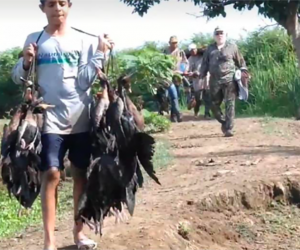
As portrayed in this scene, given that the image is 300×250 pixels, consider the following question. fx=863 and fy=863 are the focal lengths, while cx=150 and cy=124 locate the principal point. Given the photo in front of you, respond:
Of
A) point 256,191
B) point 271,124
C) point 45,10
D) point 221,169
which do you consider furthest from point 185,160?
point 45,10

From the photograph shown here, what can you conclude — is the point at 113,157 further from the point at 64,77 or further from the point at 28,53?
the point at 28,53

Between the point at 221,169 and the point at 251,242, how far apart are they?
219cm

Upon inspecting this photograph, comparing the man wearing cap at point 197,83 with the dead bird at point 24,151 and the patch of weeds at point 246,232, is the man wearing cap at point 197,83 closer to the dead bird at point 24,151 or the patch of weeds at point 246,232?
the patch of weeds at point 246,232

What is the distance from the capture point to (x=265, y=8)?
14594 mm

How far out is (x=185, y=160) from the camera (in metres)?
10.4

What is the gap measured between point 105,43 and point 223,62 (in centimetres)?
743

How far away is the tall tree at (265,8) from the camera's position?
47.7 feet

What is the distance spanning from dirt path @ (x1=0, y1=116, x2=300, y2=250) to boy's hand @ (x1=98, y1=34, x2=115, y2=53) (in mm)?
1383

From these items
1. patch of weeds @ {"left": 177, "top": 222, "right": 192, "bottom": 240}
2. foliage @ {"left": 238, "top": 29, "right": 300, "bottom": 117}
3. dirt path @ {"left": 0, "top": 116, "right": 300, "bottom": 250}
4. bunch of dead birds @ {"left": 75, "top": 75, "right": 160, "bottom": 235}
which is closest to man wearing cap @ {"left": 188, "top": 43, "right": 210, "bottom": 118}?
foliage @ {"left": 238, "top": 29, "right": 300, "bottom": 117}

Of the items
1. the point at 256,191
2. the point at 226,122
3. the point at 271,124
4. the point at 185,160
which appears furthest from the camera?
the point at 271,124

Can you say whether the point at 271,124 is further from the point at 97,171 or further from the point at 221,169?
the point at 97,171

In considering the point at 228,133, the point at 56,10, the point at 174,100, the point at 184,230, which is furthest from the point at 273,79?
the point at 56,10

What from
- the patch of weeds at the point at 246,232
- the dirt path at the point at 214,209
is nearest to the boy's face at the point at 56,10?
the dirt path at the point at 214,209

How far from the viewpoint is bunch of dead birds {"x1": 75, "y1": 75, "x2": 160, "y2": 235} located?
17.9 feet
